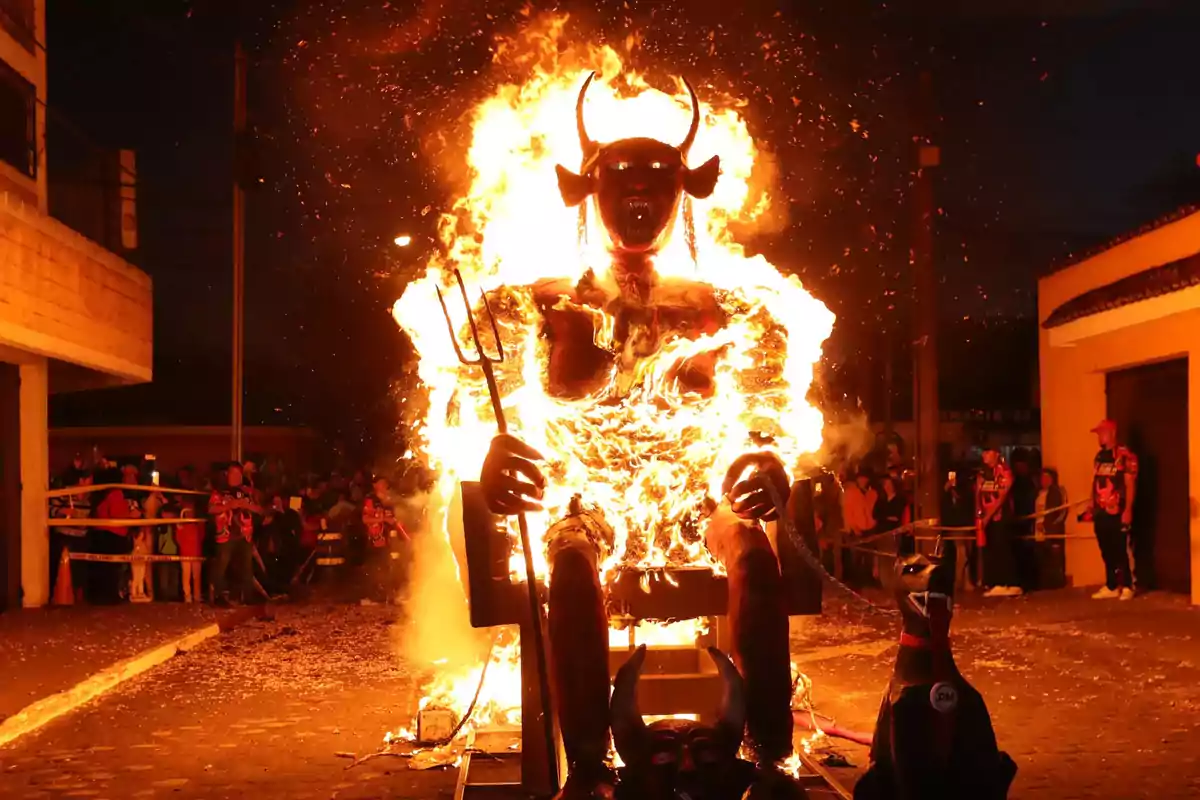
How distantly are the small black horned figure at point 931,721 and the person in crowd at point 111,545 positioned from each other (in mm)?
13080

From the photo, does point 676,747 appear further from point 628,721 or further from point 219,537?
point 219,537

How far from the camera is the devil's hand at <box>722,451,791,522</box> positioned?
16.0 ft

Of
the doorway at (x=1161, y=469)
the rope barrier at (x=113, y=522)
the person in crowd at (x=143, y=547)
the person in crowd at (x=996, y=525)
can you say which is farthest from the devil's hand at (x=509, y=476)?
the person in crowd at (x=143, y=547)

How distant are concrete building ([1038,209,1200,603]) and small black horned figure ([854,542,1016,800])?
33.0ft

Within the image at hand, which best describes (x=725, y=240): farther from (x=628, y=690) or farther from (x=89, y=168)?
(x=89, y=168)

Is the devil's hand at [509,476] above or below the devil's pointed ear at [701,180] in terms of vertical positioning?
below

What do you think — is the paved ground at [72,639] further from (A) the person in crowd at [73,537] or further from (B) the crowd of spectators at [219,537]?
(A) the person in crowd at [73,537]

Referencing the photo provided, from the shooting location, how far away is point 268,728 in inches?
310

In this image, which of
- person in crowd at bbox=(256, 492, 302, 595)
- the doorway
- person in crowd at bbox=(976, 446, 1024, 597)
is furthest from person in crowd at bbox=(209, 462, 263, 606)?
the doorway

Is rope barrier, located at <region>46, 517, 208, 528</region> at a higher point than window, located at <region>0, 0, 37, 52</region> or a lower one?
lower

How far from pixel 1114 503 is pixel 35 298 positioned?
471 inches

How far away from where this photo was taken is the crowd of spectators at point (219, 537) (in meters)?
14.9

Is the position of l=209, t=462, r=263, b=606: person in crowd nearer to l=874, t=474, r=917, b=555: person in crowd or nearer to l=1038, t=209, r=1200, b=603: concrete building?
l=874, t=474, r=917, b=555: person in crowd

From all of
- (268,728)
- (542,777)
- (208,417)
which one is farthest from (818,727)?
(208,417)
